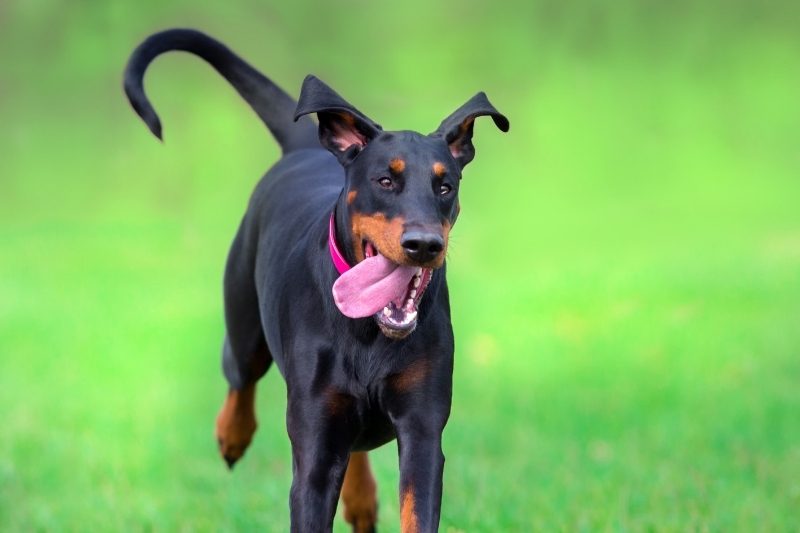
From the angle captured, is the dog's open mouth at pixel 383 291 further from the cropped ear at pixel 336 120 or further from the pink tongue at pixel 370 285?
the cropped ear at pixel 336 120

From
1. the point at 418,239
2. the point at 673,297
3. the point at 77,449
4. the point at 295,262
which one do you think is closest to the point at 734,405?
the point at 673,297

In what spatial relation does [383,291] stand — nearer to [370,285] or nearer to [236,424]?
[370,285]

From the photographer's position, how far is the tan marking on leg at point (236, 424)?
5.71 m

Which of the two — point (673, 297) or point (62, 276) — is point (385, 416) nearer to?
point (673, 297)

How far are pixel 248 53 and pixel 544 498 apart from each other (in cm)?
1140

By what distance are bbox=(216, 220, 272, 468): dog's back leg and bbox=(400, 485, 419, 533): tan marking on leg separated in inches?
57.7

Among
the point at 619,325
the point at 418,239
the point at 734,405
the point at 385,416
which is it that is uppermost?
the point at 619,325

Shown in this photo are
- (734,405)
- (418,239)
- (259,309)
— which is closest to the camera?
(418,239)

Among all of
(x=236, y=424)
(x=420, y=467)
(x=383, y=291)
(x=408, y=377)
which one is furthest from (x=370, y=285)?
(x=236, y=424)

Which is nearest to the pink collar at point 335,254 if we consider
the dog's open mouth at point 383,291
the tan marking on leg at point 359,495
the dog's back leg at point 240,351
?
the dog's open mouth at point 383,291

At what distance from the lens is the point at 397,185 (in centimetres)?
401

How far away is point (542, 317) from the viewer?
10.9m

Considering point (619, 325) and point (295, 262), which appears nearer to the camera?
point (295, 262)

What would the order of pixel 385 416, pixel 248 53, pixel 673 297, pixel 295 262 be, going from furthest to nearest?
pixel 248 53, pixel 673 297, pixel 295 262, pixel 385 416
